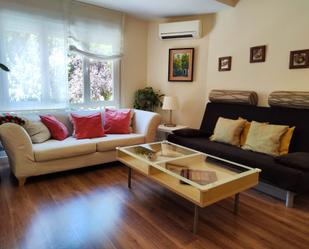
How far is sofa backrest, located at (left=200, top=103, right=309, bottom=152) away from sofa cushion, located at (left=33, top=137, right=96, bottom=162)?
1759 millimetres

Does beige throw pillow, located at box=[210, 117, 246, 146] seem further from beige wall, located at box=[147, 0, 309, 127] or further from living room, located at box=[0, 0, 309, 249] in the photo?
beige wall, located at box=[147, 0, 309, 127]

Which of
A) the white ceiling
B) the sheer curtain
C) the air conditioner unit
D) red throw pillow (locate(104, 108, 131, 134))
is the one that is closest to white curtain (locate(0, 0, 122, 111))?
the sheer curtain

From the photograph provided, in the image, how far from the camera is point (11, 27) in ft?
9.91

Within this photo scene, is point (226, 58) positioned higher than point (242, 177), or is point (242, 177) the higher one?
point (226, 58)

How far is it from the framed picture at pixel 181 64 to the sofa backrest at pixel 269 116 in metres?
0.69

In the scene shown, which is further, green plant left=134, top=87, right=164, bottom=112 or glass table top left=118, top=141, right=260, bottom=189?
green plant left=134, top=87, right=164, bottom=112

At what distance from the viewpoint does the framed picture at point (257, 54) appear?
3092 millimetres

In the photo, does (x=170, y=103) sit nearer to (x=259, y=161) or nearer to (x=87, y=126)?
(x=87, y=126)

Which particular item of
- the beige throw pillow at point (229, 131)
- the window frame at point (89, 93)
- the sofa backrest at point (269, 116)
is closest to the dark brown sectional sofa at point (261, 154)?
the sofa backrest at point (269, 116)

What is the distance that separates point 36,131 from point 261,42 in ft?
10.2

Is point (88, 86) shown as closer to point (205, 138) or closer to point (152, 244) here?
point (205, 138)

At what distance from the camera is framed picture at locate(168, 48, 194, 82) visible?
3.90 m

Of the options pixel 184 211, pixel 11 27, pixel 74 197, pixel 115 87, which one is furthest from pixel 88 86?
pixel 184 211

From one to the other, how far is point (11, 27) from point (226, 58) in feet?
9.72
